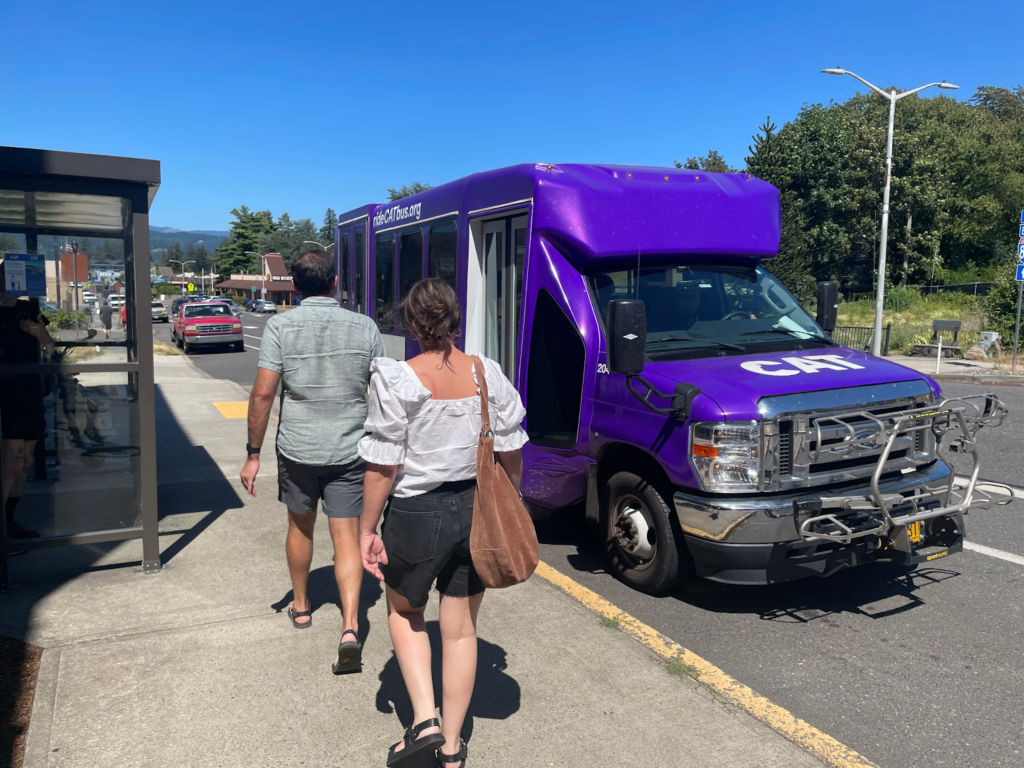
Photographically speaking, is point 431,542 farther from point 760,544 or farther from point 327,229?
point 327,229

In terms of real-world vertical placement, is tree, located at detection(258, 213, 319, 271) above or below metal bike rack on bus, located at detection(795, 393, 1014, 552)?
above

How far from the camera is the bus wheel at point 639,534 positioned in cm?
474

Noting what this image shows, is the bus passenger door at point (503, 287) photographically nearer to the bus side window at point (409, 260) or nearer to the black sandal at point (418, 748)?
the bus side window at point (409, 260)

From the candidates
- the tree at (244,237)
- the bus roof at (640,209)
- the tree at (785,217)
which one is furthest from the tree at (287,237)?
the bus roof at (640,209)

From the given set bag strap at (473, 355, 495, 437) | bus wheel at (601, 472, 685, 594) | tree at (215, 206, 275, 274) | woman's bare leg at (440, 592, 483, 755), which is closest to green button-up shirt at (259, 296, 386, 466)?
bag strap at (473, 355, 495, 437)

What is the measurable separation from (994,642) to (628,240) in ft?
10.4

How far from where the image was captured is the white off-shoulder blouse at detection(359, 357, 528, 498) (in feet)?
9.30

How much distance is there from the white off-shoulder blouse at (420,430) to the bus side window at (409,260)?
487 cm

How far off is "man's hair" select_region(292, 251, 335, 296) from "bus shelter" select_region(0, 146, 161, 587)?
53.7 inches

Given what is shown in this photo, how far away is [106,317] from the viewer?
6.16 m

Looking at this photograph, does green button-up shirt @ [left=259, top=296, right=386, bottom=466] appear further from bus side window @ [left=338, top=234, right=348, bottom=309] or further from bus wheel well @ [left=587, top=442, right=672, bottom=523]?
bus side window @ [left=338, top=234, right=348, bottom=309]

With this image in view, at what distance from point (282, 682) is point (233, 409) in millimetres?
9697

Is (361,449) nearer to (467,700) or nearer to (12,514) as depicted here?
(467,700)

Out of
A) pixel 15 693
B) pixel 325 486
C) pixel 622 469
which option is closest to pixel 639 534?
pixel 622 469
